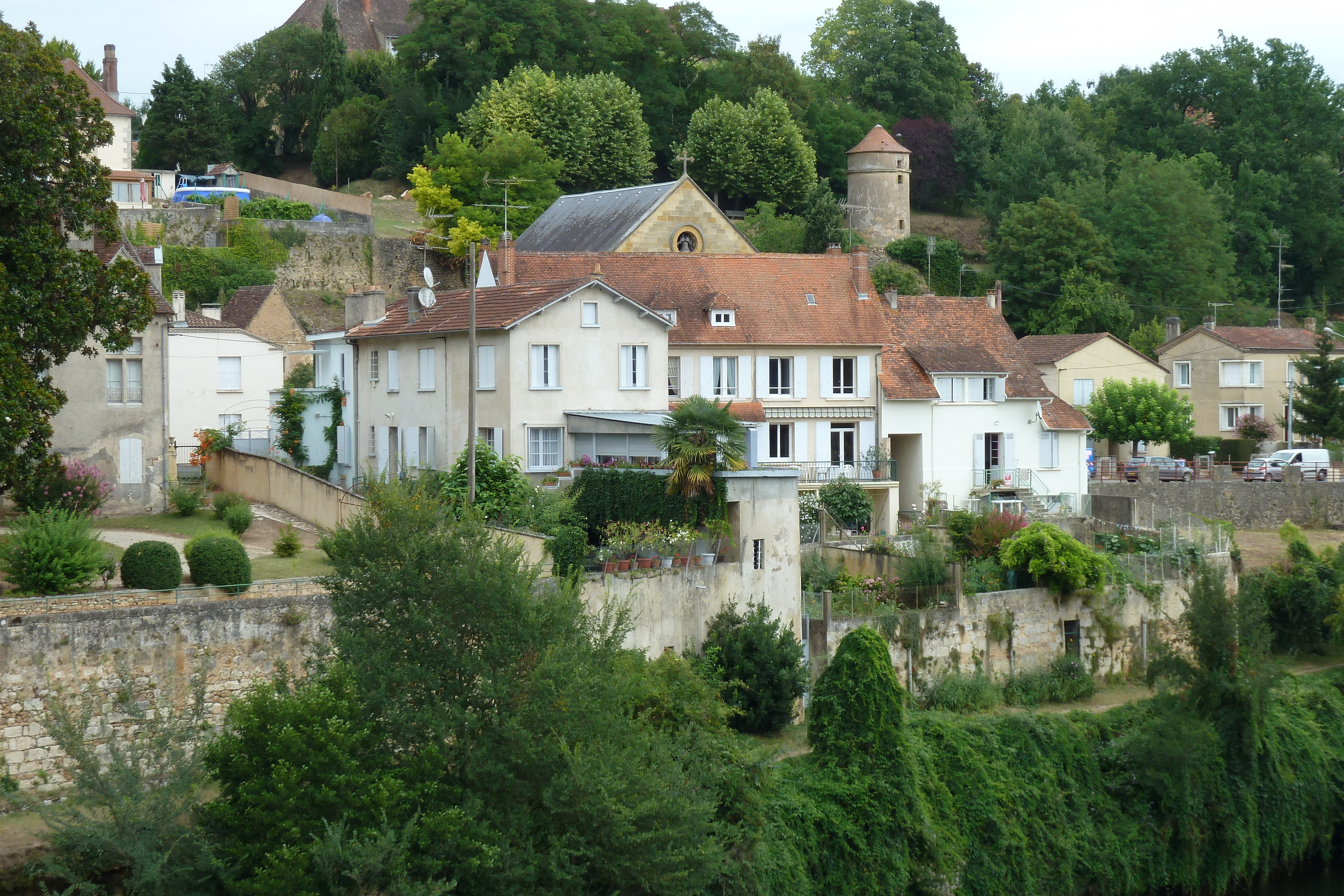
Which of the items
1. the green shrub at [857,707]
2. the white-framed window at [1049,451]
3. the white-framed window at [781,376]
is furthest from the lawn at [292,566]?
the white-framed window at [1049,451]

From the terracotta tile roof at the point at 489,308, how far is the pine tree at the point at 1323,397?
28.5 meters

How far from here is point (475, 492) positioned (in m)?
28.5

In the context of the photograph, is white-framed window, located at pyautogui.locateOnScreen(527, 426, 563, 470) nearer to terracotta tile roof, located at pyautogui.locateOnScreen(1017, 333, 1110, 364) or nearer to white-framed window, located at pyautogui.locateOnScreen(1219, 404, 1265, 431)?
terracotta tile roof, located at pyautogui.locateOnScreen(1017, 333, 1110, 364)

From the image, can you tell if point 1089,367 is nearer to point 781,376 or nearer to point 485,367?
point 781,376

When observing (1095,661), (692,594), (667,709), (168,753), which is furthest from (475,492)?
(1095,661)

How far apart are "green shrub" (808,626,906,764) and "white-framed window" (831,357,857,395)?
15.1 metres

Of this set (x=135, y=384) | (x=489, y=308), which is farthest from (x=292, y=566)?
(x=489, y=308)

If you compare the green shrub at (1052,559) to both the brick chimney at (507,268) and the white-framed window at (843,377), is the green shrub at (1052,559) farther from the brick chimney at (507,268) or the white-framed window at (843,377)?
the brick chimney at (507,268)

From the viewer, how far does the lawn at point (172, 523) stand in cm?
2869

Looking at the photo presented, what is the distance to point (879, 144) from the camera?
2847 inches

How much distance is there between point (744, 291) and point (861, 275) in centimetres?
332

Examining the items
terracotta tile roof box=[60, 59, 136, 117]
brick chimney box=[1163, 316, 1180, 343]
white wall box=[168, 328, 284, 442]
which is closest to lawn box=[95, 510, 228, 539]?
white wall box=[168, 328, 284, 442]

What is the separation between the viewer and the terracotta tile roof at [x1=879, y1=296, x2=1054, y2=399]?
3981 centimetres

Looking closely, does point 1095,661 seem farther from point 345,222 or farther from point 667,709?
point 345,222
